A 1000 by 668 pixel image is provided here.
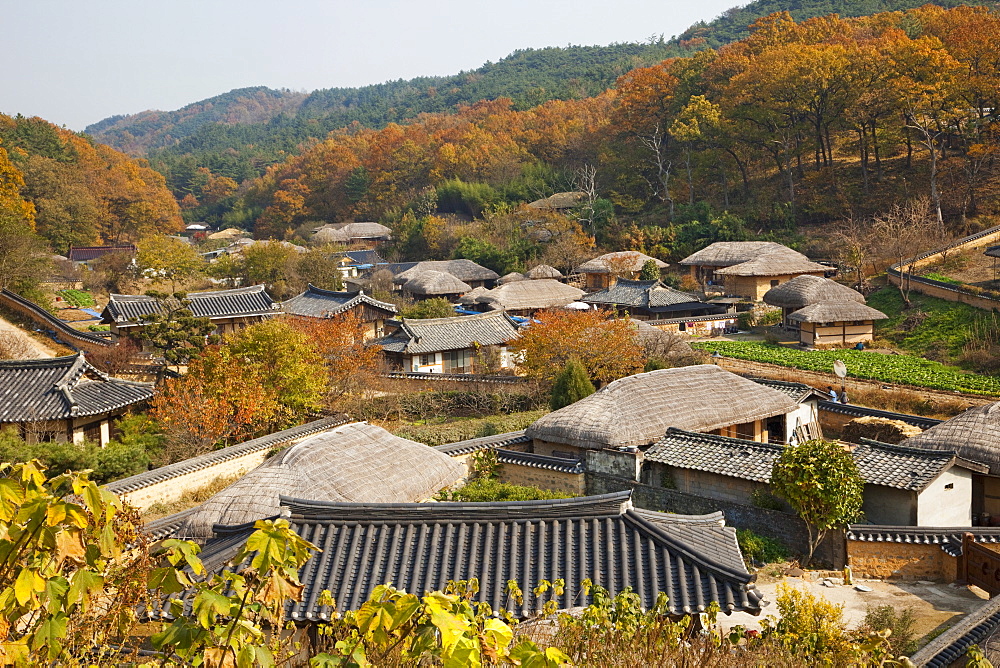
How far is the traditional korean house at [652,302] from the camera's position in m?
34.0

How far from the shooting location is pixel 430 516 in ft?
27.6

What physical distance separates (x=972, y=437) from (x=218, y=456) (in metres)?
13.6

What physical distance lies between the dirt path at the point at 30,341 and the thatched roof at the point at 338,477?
16.4 meters

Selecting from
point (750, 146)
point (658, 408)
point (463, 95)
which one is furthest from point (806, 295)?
point (463, 95)

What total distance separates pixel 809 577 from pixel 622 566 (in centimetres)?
550

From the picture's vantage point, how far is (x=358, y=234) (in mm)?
58250

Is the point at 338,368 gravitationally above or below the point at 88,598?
below

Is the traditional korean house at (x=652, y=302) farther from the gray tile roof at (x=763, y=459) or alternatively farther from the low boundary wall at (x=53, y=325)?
the low boundary wall at (x=53, y=325)

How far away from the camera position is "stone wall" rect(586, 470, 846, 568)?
40.8 feet

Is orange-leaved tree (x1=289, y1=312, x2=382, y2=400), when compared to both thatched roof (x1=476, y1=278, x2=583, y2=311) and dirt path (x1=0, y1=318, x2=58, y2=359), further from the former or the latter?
thatched roof (x1=476, y1=278, x2=583, y2=311)

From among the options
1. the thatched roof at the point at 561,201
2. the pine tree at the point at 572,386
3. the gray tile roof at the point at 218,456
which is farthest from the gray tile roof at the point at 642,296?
the gray tile roof at the point at 218,456

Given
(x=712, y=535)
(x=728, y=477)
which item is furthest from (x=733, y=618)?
(x=728, y=477)

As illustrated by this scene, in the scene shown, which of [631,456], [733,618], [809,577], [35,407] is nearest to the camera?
[733,618]

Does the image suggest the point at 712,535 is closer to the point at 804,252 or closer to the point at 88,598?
the point at 88,598
